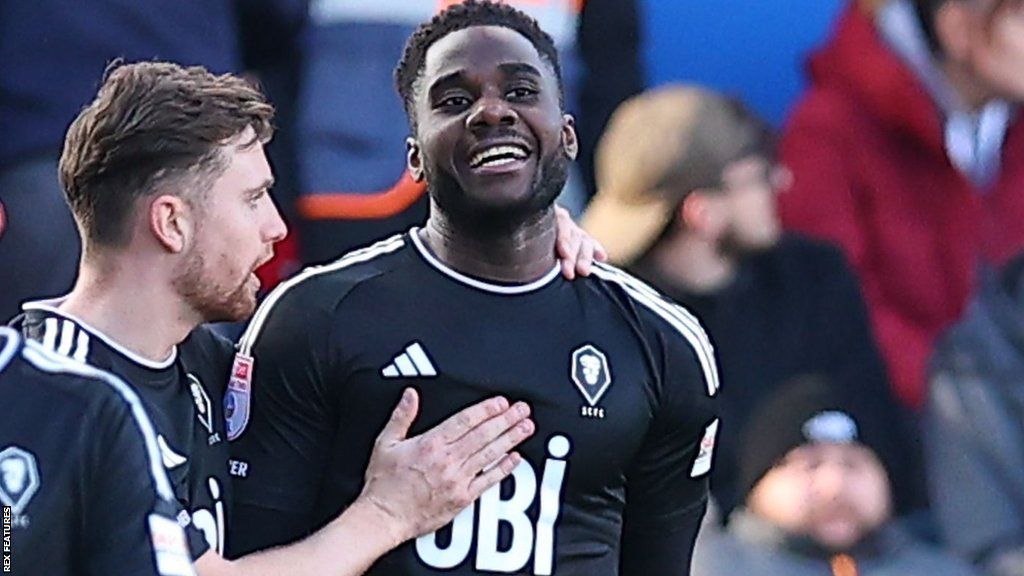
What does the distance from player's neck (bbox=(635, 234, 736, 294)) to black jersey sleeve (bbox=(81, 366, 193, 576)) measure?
8.68 feet

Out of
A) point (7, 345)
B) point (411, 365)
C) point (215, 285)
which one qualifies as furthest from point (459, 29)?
point (7, 345)

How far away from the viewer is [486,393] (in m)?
3.09

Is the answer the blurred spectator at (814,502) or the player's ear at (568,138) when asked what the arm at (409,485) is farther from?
the blurred spectator at (814,502)

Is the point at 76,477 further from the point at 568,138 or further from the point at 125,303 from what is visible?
the point at 568,138

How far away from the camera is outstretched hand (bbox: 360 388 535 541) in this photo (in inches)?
116

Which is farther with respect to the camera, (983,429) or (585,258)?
(983,429)

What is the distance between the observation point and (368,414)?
304 cm

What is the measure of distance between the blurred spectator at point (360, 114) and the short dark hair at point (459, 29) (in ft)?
5.40

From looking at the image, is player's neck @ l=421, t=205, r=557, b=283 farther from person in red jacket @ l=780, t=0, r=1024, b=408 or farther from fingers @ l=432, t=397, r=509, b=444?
person in red jacket @ l=780, t=0, r=1024, b=408

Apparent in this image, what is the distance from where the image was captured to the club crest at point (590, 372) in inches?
123

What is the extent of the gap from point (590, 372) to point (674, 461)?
0.22 meters

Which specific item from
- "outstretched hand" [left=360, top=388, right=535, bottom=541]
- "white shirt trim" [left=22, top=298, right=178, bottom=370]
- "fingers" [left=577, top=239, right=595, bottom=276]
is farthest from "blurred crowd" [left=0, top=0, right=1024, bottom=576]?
"white shirt trim" [left=22, top=298, right=178, bottom=370]

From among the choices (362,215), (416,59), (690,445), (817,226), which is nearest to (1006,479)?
(817,226)

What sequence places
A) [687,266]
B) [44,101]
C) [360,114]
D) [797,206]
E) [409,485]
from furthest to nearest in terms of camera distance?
[797,206]
[687,266]
[360,114]
[44,101]
[409,485]
